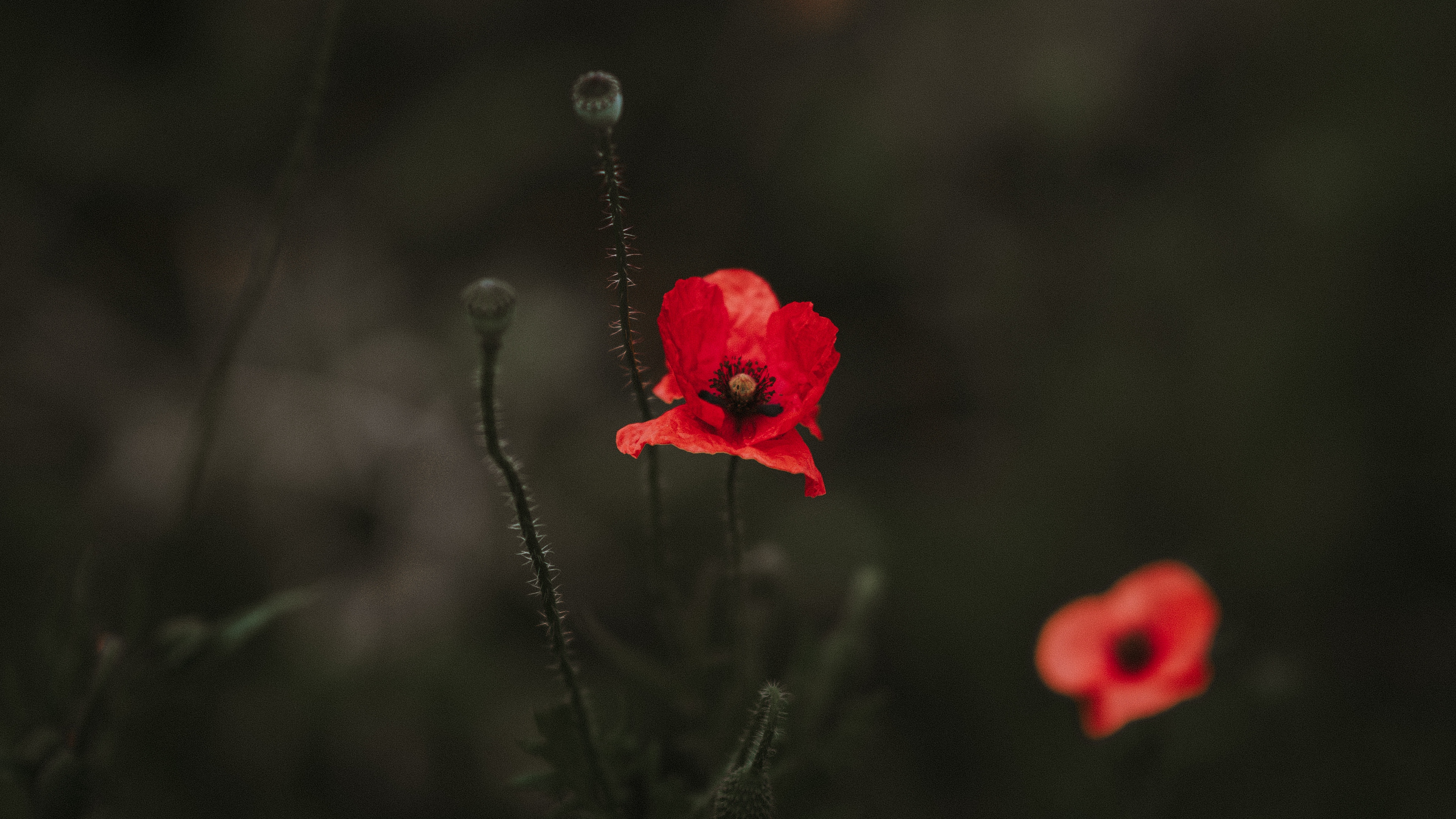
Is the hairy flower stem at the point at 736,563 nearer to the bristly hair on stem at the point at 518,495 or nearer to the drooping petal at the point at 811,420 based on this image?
the drooping petal at the point at 811,420

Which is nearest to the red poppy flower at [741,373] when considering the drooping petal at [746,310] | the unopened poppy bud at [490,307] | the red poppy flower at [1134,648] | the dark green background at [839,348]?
the drooping petal at [746,310]

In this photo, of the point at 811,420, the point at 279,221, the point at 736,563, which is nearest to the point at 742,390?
the point at 811,420

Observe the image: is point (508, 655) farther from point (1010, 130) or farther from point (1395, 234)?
point (1395, 234)

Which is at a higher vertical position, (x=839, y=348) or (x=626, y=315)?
(x=839, y=348)

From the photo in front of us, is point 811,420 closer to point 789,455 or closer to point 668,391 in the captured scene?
point 789,455

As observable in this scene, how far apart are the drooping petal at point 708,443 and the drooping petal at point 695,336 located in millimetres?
32

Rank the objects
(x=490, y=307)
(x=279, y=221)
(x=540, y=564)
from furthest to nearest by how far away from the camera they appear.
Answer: (x=279, y=221)
(x=540, y=564)
(x=490, y=307)

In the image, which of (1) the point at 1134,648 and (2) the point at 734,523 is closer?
(2) the point at 734,523

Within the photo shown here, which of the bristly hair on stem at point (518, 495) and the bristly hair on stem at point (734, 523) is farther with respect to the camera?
the bristly hair on stem at point (734, 523)

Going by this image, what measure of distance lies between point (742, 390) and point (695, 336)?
0.49 ft

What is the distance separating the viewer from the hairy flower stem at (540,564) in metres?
1.06

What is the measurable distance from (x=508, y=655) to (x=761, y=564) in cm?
204

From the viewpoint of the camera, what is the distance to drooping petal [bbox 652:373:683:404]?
1512 mm

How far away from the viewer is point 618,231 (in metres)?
1.24
